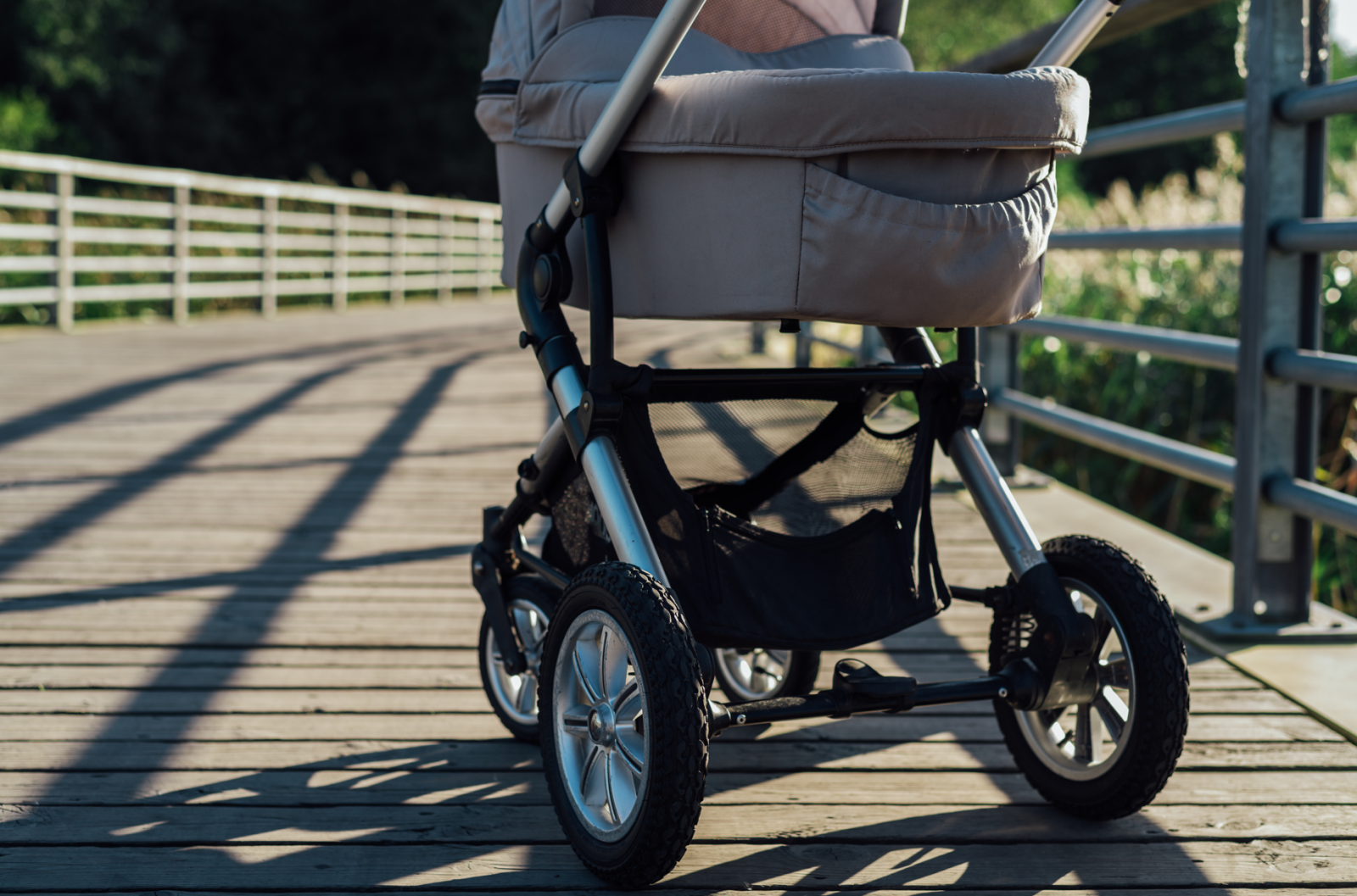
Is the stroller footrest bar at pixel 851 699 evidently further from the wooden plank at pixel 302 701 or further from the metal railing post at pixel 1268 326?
the metal railing post at pixel 1268 326

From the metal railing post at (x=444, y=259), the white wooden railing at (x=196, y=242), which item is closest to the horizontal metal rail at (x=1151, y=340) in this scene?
the white wooden railing at (x=196, y=242)

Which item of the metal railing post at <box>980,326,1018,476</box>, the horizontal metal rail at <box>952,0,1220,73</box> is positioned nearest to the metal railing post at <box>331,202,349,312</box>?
the metal railing post at <box>980,326,1018,476</box>

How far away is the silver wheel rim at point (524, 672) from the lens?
189cm

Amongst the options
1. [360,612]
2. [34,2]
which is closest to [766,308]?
[360,612]

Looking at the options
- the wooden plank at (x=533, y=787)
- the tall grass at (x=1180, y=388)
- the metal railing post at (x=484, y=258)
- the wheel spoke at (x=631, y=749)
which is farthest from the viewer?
the metal railing post at (x=484, y=258)

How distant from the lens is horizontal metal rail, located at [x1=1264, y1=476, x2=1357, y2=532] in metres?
2.17

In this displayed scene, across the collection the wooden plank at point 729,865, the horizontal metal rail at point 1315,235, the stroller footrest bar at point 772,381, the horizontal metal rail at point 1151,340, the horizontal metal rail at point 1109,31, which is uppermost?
the horizontal metal rail at point 1109,31

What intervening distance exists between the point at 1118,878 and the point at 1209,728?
0.57 meters

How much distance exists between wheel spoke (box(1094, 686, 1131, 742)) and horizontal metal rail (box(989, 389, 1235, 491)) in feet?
3.30

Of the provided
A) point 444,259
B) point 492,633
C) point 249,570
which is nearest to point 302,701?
point 492,633

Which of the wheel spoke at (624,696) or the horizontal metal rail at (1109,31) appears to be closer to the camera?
the wheel spoke at (624,696)

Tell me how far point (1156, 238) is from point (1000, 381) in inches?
43.2

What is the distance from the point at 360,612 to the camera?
2541mm

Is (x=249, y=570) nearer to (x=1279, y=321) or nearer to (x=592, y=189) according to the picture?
(x=592, y=189)
